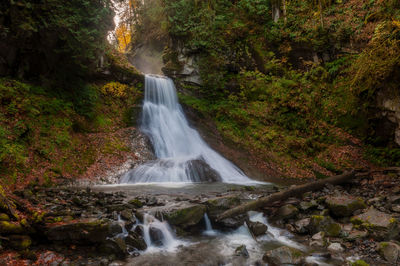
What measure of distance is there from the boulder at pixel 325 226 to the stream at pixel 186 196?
0.54 meters

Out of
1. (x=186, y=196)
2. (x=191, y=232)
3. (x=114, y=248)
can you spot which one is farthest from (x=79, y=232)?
(x=186, y=196)

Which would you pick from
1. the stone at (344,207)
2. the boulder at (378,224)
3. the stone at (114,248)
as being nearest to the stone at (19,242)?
the stone at (114,248)

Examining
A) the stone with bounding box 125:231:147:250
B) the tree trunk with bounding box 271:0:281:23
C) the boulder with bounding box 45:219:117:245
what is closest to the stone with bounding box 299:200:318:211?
the stone with bounding box 125:231:147:250

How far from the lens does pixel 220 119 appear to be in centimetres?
1545

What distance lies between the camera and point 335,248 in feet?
14.4

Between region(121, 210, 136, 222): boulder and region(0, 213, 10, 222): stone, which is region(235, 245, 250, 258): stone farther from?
region(0, 213, 10, 222): stone

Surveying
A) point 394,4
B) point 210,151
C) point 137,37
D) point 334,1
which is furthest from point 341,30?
point 137,37

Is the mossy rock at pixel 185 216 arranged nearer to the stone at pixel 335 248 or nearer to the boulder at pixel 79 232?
the boulder at pixel 79 232

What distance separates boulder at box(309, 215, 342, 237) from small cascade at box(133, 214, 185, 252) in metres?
2.97

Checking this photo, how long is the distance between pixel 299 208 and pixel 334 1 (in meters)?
18.4

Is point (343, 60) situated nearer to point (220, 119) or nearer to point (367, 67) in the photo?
point (367, 67)

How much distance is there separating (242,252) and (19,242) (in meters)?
3.78

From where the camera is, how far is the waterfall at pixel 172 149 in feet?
32.5

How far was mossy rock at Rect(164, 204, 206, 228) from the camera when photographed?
198 inches
